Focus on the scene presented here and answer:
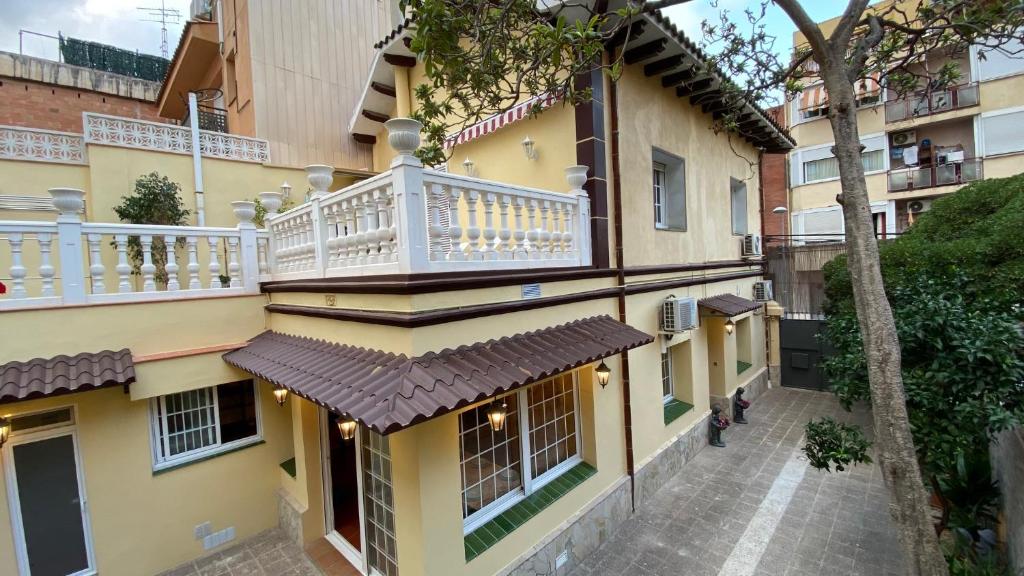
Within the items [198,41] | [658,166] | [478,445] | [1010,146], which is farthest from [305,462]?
[1010,146]

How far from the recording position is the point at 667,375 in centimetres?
936

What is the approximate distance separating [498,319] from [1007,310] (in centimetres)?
588

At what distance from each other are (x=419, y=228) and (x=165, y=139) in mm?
9156

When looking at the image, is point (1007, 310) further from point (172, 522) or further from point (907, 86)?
point (172, 522)

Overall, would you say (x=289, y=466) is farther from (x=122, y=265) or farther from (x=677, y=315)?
(x=677, y=315)

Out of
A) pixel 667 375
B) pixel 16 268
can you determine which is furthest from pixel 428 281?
pixel 667 375

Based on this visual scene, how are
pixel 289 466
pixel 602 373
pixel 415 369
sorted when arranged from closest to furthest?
pixel 415 369 → pixel 602 373 → pixel 289 466

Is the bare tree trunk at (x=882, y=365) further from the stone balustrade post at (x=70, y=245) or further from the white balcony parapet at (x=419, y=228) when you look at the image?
the stone balustrade post at (x=70, y=245)

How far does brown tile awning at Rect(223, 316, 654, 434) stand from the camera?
11.4 feet

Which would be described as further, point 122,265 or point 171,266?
point 171,266

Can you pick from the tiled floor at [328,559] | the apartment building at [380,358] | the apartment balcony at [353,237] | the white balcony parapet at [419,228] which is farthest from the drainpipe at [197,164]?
the tiled floor at [328,559]

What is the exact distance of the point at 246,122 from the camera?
1098 centimetres

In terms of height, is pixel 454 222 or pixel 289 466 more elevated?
pixel 454 222

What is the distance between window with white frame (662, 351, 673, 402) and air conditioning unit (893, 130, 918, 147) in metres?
20.5
